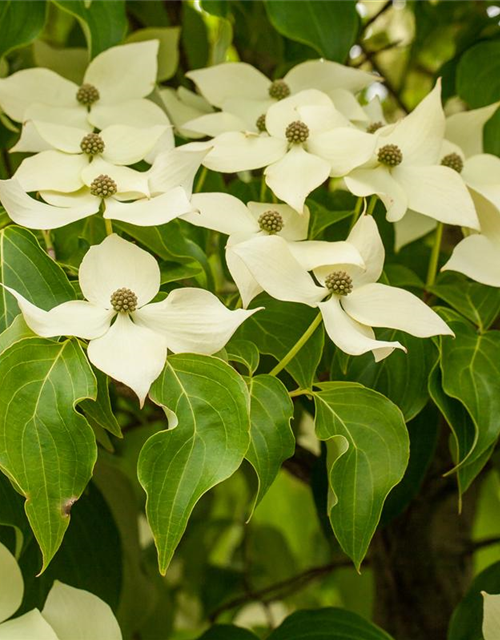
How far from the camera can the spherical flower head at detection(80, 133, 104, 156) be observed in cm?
54

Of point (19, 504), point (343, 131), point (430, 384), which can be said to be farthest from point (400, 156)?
point (19, 504)

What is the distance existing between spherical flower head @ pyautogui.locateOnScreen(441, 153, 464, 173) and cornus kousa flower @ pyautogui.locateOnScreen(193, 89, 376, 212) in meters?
0.08

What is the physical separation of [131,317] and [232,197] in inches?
4.4

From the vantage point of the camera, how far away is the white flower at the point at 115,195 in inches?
18.2

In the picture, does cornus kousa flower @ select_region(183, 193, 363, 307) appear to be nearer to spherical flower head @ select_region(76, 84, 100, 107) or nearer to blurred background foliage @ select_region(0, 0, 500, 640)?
blurred background foliage @ select_region(0, 0, 500, 640)

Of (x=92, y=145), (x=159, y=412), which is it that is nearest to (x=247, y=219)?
(x=92, y=145)

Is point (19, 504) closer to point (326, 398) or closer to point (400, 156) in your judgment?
point (326, 398)

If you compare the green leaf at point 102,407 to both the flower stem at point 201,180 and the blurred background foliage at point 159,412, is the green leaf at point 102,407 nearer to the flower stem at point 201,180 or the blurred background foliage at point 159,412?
the blurred background foliage at point 159,412

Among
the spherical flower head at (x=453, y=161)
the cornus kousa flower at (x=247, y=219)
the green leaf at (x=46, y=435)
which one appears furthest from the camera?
the spherical flower head at (x=453, y=161)

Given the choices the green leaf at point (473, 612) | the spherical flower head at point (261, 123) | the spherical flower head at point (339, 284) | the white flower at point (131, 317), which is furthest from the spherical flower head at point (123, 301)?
the green leaf at point (473, 612)

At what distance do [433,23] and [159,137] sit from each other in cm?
46

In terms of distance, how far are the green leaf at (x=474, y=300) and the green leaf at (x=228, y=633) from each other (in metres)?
0.27

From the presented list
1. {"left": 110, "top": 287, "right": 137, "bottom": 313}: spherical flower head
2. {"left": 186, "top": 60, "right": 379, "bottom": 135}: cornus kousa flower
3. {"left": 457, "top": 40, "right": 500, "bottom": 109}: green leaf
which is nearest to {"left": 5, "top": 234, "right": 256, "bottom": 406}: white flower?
{"left": 110, "top": 287, "right": 137, "bottom": 313}: spherical flower head

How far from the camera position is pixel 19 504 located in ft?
1.75
